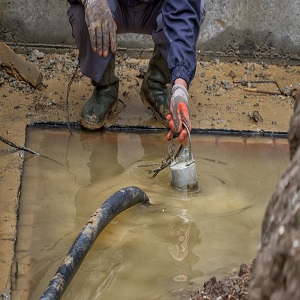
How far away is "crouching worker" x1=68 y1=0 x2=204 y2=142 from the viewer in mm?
4520

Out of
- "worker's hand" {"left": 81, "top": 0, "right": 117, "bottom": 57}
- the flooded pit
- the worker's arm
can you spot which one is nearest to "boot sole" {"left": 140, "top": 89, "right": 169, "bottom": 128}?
the flooded pit

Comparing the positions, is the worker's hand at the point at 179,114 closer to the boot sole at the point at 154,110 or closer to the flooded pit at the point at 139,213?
the flooded pit at the point at 139,213

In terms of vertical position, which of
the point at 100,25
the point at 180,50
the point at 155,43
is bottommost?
the point at 155,43

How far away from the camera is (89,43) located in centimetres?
498

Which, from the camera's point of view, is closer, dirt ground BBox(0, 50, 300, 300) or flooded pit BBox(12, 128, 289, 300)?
flooded pit BBox(12, 128, 289, 300)

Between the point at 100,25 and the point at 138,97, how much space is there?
1205 millimetres

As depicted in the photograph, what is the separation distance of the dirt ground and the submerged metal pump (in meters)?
0.90

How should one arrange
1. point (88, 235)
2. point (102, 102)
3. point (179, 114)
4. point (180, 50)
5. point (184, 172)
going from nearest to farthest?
point (88, 235) < point (179, 114) < point (184, 172) < point (180, 50) < point (102, 102)

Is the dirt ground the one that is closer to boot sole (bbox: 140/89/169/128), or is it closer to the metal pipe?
boot sole (bbox: 140/89/169/128)

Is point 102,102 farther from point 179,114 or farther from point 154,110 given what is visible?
point 179,114

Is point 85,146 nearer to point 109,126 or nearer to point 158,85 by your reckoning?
point 109,126

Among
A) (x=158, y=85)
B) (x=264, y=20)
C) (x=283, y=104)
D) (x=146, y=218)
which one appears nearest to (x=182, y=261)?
(x=146, y=218)

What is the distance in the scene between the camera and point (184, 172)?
4445mm

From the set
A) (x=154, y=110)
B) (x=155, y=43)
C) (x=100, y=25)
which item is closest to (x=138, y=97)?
(x=154, y=110)
